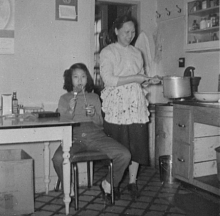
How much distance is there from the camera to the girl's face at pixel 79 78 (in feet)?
10.8

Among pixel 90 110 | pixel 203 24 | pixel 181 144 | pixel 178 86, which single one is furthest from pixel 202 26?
pixel 90 110

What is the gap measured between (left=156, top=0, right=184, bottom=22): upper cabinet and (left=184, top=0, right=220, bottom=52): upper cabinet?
272mm

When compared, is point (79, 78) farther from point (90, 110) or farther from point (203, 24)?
point (203, 24)

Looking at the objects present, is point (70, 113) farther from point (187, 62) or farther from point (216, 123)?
point (187, 62)

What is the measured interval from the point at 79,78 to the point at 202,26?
1.54 m

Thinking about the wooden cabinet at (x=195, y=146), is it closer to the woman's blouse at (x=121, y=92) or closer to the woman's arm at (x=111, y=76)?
the woman's blouse at (x=121, y=92)

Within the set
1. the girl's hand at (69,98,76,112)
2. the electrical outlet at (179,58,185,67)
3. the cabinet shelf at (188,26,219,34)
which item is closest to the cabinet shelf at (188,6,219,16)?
the cabinet shelf at (188,26,219,34)

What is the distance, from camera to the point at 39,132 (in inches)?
106

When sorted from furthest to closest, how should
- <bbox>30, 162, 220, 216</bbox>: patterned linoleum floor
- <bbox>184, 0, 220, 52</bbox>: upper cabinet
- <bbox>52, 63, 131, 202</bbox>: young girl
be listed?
<bbox>184, 0, 220, 52</bbox>: upper cabinet → <bbox>52, 63, 131, 202</bbox>: young girl → <bbox>30, 162, 220, 216</bbox>: patterned linoleum floor

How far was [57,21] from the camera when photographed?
3.54m

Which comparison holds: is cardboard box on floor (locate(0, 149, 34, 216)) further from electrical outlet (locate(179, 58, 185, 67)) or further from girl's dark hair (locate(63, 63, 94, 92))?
electrical outlet (locate(179, 58, 185, 67))

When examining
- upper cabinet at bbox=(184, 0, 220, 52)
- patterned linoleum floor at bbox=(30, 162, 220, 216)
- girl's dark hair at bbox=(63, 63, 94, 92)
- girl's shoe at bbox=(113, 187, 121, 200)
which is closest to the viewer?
patterned linoleum floor at bbox=(30, 162, 220, 216)

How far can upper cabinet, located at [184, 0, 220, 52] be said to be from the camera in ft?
12.3

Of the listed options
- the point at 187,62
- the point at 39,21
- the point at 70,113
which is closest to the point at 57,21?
the point at 39,21
